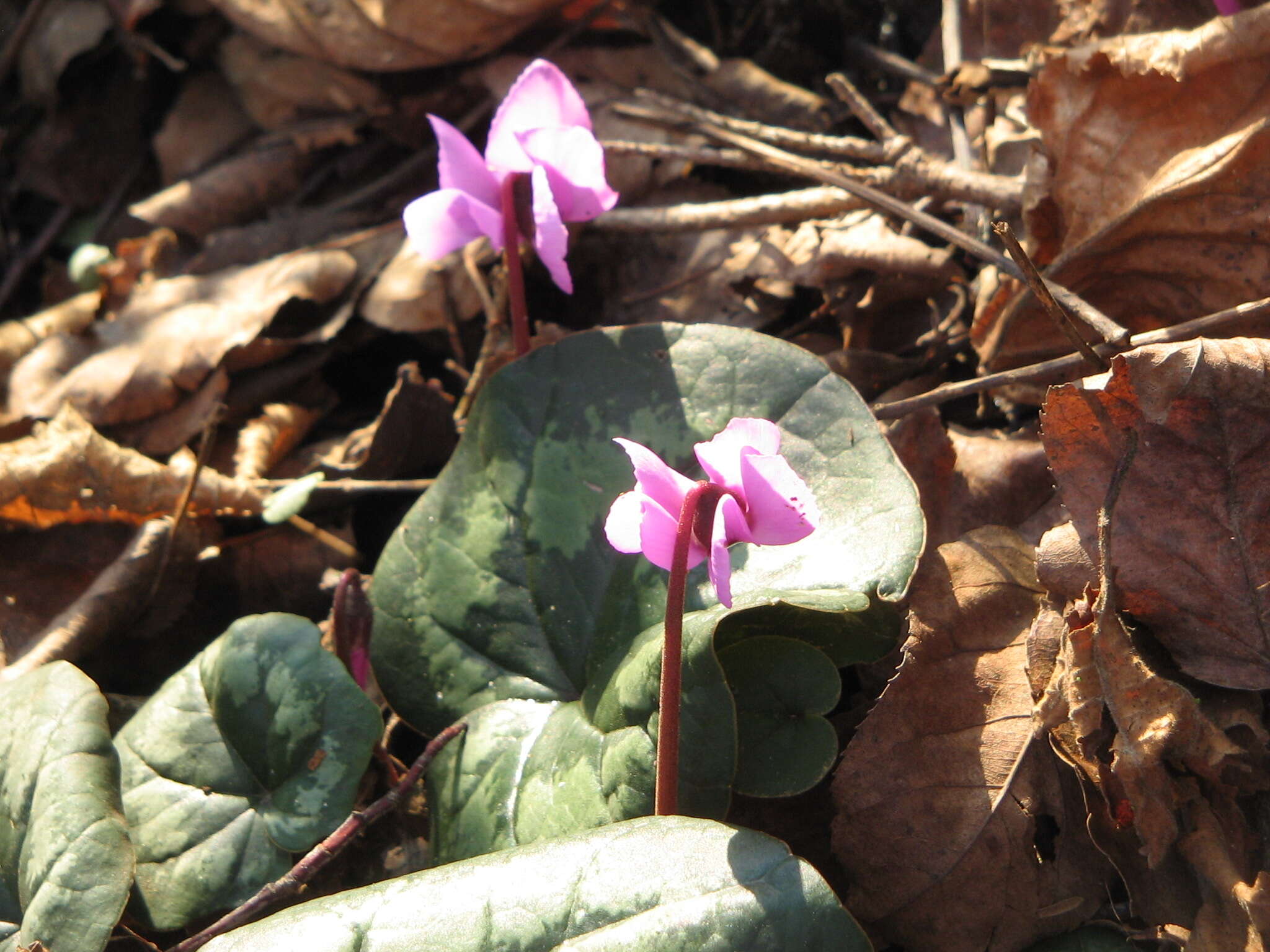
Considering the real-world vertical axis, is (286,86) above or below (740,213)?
above

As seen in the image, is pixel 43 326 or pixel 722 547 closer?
pixel 722 547

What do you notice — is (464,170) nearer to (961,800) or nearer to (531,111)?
(531,111)

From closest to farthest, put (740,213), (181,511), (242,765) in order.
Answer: (242,765) < (181,511) < (740,213)

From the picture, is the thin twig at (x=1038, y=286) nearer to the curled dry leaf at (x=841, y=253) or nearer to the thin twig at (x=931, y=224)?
the thin twig at (x=931, y=224)

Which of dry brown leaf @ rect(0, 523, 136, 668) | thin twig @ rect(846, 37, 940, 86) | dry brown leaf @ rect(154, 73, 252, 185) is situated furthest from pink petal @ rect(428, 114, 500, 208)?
dry brown leaf @ rect(154, 73, 252, 185)

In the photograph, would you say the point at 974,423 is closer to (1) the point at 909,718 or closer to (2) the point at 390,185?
(1) the point at 909,718

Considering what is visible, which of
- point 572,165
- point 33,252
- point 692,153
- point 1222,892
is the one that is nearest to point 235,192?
point 33,252

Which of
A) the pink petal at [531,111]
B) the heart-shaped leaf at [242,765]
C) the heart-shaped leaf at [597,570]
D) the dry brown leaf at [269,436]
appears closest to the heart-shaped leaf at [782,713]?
the heart-shaped leaf at [597,570]
